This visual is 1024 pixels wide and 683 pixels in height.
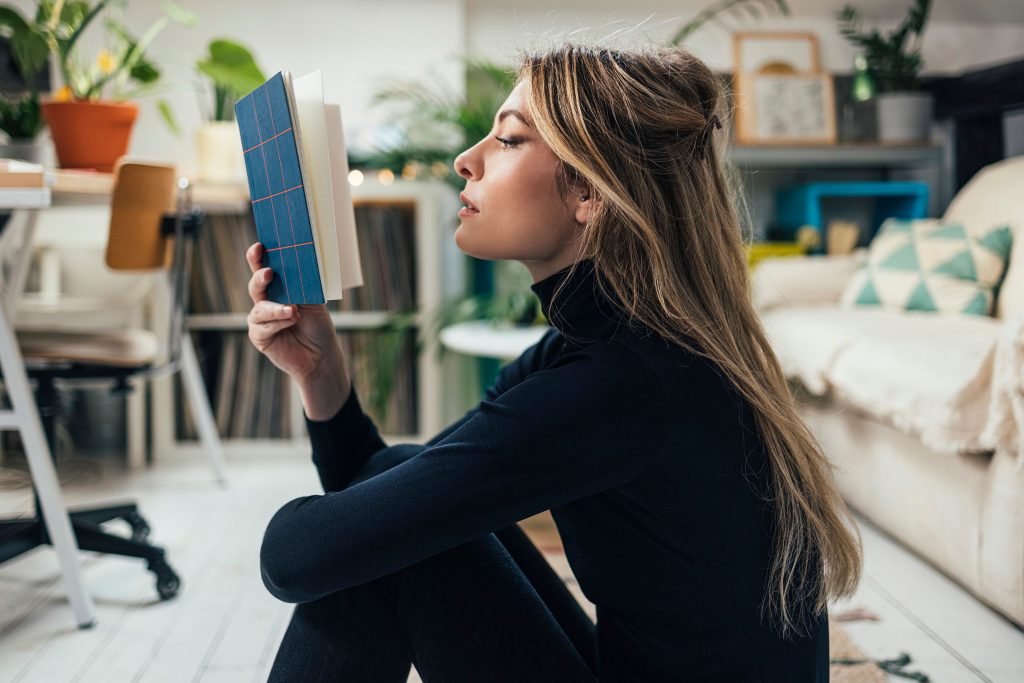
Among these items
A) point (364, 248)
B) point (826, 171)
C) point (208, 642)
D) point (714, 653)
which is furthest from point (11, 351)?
point (826, 171)

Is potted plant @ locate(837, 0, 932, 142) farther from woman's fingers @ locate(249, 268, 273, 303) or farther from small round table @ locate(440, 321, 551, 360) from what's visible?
woman's fingers @ locate(249, 268, 273, 303)

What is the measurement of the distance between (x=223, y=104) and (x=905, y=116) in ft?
7.52

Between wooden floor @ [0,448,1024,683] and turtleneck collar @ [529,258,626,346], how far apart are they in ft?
2.78

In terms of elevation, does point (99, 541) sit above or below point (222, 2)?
below

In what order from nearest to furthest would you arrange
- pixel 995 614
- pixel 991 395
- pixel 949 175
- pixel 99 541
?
1. pixel 991 395
2. pixel 995 614
3. pixel 99 541
4. pixel 949 175

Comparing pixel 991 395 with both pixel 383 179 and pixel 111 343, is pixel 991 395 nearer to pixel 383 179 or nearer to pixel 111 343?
pixel 111 343

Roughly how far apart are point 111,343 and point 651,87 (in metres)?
1.37

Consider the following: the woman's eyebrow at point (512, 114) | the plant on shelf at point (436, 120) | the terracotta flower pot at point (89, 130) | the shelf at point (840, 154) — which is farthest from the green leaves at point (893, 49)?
the woman's eyebrow at point (512, 114)

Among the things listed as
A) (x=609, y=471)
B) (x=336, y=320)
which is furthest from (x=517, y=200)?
(x=336, y=320)

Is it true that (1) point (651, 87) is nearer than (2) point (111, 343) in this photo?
Yes

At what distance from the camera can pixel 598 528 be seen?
789mm

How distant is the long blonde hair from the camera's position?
0.79 metres

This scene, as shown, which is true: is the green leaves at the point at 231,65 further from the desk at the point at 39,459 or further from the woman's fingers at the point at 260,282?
the woman's fingers at the point at 260,282

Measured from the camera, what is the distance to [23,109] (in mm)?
1973
